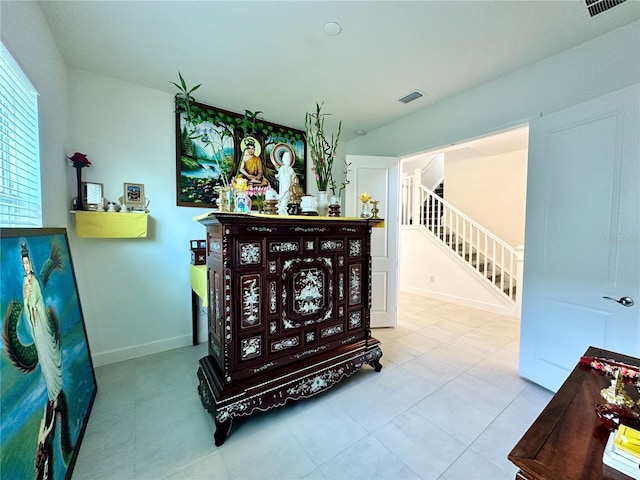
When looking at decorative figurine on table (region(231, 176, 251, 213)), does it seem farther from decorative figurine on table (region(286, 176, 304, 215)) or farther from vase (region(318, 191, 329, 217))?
vase (region(318, 191, 329, 217))

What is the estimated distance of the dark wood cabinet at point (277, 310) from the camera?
1.64 m

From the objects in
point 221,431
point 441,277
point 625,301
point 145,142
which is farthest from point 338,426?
point 441,277

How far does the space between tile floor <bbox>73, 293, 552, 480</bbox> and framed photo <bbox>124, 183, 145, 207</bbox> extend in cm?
163

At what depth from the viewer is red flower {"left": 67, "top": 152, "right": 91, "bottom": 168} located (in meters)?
2.22

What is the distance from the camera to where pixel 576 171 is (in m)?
1.97

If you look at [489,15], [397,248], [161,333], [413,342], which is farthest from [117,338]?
[489,15]

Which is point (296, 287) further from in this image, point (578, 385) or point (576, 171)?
point (576, 171)

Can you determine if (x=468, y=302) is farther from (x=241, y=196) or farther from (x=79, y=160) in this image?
(x=79, y=160)

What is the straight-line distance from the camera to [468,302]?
14.8ft

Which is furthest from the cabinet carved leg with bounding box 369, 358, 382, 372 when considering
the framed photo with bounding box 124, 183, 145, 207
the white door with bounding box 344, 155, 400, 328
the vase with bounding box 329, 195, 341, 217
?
the framed photo with bounding box 124, 183, 145, 207

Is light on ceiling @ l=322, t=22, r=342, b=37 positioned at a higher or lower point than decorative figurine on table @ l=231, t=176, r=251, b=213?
higher

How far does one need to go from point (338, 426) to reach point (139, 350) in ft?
7.50

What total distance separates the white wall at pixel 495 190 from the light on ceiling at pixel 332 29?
16.3 feet

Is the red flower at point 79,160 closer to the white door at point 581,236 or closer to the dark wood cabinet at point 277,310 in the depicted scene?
the dark wood cabinet at point 277,310
